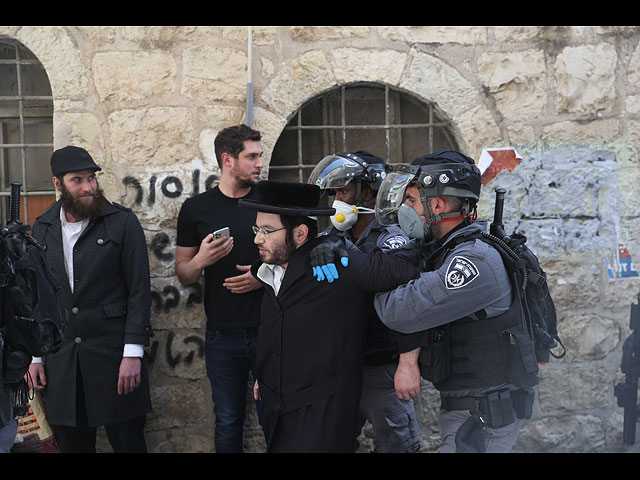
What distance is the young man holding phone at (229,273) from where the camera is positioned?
4.00 meters

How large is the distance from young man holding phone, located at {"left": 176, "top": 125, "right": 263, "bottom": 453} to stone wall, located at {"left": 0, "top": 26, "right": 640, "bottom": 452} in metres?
0.34

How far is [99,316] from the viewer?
383 cm

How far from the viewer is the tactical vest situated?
9.20ft

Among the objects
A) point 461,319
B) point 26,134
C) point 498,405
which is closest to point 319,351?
point 461,319

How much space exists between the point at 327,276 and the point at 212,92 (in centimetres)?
208

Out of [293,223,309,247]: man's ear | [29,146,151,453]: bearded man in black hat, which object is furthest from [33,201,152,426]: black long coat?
[293,223,309,247]: man's ear

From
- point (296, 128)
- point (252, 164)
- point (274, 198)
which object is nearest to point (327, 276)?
point (274, 198)

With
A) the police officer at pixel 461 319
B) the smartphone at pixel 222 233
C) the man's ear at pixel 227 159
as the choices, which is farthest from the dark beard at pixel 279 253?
the man's ear at pixel 227 159

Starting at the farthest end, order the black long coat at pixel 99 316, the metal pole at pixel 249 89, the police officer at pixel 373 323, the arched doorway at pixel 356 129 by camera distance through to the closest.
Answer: the arched doorway at pixel 356 129, the metal pole at pixel 249 89, the black long coat at pixel 99 316, the police officer at pixel 373 323

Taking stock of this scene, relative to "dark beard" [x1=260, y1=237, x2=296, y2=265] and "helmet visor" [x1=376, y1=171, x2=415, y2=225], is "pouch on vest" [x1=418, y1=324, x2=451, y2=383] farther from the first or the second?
"dark beard" [x1=260, y1=237, x2=296, y2=265]

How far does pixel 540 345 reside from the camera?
293cm

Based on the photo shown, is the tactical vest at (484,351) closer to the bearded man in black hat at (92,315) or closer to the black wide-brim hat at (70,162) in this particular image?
the bearded man in black hat at (92,315)

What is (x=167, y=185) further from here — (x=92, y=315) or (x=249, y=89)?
(x=92, y=315)

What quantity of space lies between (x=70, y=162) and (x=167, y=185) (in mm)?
697
